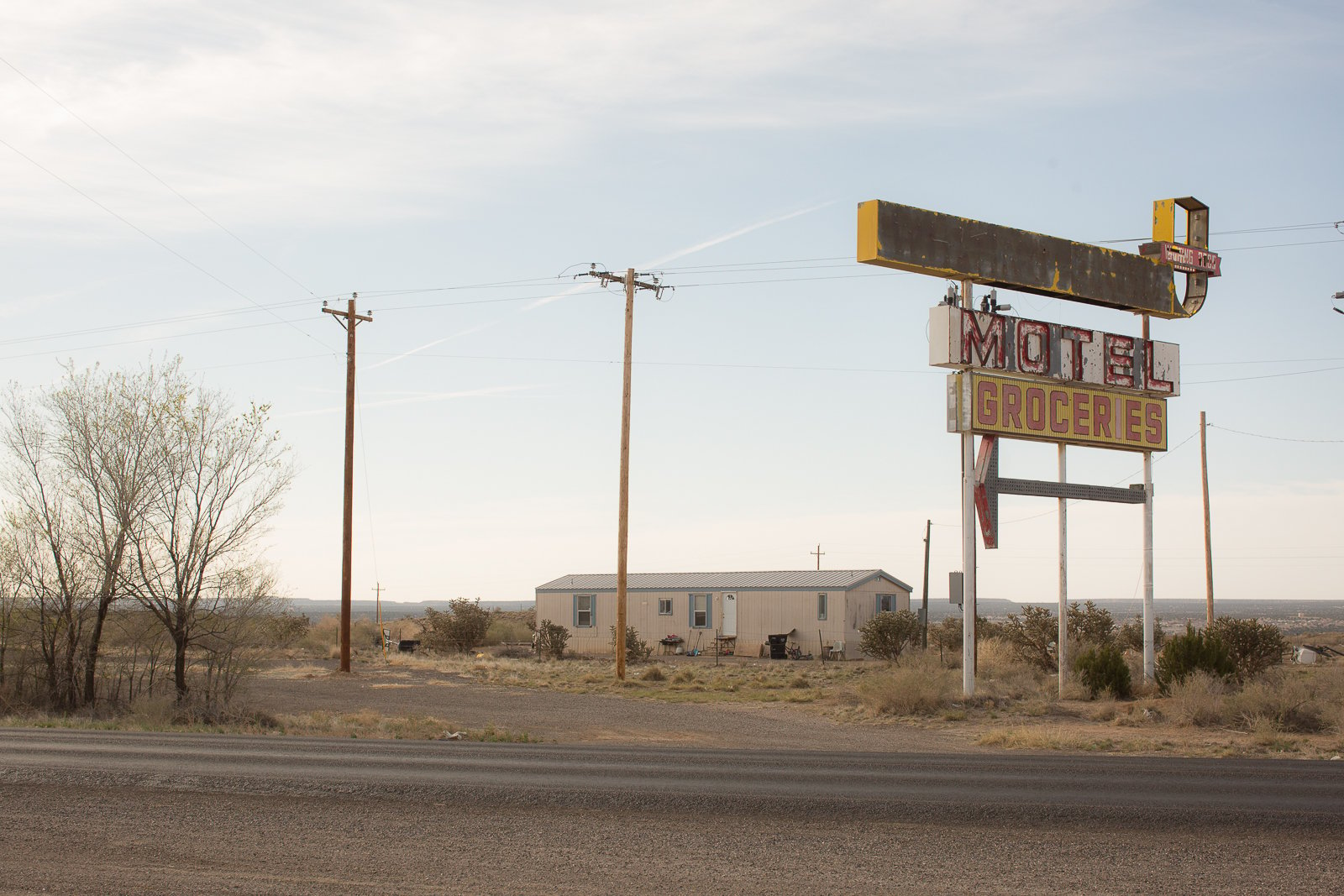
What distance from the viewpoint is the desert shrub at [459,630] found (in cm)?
4762

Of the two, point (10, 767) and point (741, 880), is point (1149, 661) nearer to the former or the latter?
point (741, 880)

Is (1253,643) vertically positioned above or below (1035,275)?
→ below

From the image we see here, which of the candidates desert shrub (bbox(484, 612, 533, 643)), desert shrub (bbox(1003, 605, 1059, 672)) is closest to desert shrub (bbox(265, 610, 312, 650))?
desert shrub (bbox(484, 612, 533, 643))

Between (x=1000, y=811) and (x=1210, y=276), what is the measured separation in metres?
18.9

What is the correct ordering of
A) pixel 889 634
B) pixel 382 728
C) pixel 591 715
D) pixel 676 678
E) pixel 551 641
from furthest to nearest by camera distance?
pixel 551 641 → pixel 889 634 → pixel 676 678 → pixel 591 715 → pixel 382 728

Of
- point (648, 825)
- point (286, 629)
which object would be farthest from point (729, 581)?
point (648, 825)

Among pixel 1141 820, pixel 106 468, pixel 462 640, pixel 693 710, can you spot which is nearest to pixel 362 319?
pixel 106 468

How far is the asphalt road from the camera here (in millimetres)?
7332

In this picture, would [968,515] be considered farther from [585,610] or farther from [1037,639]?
[585,610]

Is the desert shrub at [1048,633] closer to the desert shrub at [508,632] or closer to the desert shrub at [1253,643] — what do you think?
the desert shrub at [1253,643]

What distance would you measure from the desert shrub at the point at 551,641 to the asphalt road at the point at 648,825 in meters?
30.1

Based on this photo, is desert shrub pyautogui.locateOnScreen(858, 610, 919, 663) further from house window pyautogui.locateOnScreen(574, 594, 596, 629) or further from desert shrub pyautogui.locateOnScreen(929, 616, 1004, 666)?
house window pyautogui.locateOnScreen(574, 594, 596, 629)

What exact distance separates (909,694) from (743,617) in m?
21.4

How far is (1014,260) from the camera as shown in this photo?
72.3ft
